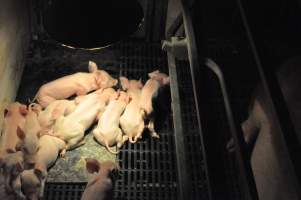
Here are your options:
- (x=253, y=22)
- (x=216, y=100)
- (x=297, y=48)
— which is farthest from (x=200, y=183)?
(x=297, y=48)

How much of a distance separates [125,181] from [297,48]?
2527 millimetres

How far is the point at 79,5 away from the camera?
184 centimetres

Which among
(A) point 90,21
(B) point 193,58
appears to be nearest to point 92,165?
(B) point 193,58

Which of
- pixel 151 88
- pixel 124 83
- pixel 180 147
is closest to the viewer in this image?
pixel 180 147

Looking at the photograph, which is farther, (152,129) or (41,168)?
(152,129)

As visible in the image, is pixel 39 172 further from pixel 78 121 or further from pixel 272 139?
pixel 272 139

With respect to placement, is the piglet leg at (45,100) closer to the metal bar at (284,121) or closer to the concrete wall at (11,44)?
the concrete wall at (11,44)

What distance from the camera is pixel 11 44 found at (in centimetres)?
335

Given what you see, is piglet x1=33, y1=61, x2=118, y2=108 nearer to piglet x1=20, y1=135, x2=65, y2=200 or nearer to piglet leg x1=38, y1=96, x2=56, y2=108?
piglet leg x1=38, y1=96, x2=56, y2=108

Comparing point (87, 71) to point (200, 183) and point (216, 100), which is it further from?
point (200, 183)

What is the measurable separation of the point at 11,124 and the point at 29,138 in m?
0.33

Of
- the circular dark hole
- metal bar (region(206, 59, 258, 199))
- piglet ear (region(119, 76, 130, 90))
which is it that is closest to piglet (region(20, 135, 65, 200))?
piglet ear (region(119, 76, 130, 90))

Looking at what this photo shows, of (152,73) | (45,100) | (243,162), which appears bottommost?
(243,162)

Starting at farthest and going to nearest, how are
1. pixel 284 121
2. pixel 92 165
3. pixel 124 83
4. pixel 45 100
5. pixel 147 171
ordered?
pixel 124 83 < pixel 45 100 < pixel 147 171 < pixel 92 165 < pixel 284 121
